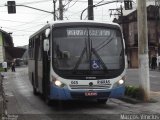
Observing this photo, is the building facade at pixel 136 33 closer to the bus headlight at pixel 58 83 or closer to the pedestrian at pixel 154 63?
the pedestrian at pixel 154 63

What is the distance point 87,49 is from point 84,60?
0.40 m

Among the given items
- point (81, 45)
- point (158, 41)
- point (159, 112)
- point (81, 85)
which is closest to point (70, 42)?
point (81, 45)

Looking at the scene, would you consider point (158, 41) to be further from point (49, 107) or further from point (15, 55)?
point (49, 107)

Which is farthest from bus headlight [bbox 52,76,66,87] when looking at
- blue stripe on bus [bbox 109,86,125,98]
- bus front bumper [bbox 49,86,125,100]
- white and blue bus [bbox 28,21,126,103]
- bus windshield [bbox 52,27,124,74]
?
blue stripe on bus [bbox 109,86,125,98]

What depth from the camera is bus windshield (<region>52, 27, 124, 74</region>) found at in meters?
16.4

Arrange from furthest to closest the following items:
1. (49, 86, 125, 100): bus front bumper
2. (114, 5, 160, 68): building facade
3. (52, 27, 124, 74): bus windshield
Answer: (114, 5, 160, 68): building facade < (52, 27, 124, 74): bus windshield < (49, 86, 125, 100): bus front bumper

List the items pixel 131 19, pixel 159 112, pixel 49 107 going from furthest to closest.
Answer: pixel 131 19 → pixel 49 107 → pixel 159 112

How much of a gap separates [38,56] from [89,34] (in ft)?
13.4

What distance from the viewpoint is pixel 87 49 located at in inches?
654

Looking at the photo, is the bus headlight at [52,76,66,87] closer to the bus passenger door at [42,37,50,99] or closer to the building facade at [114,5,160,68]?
the bus passenger door at [42,37,50,99]

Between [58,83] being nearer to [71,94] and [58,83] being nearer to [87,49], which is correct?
[71,94]

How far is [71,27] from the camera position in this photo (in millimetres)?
16891

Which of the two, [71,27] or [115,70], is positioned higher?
[71,27]

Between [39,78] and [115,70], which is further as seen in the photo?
[39,78]
